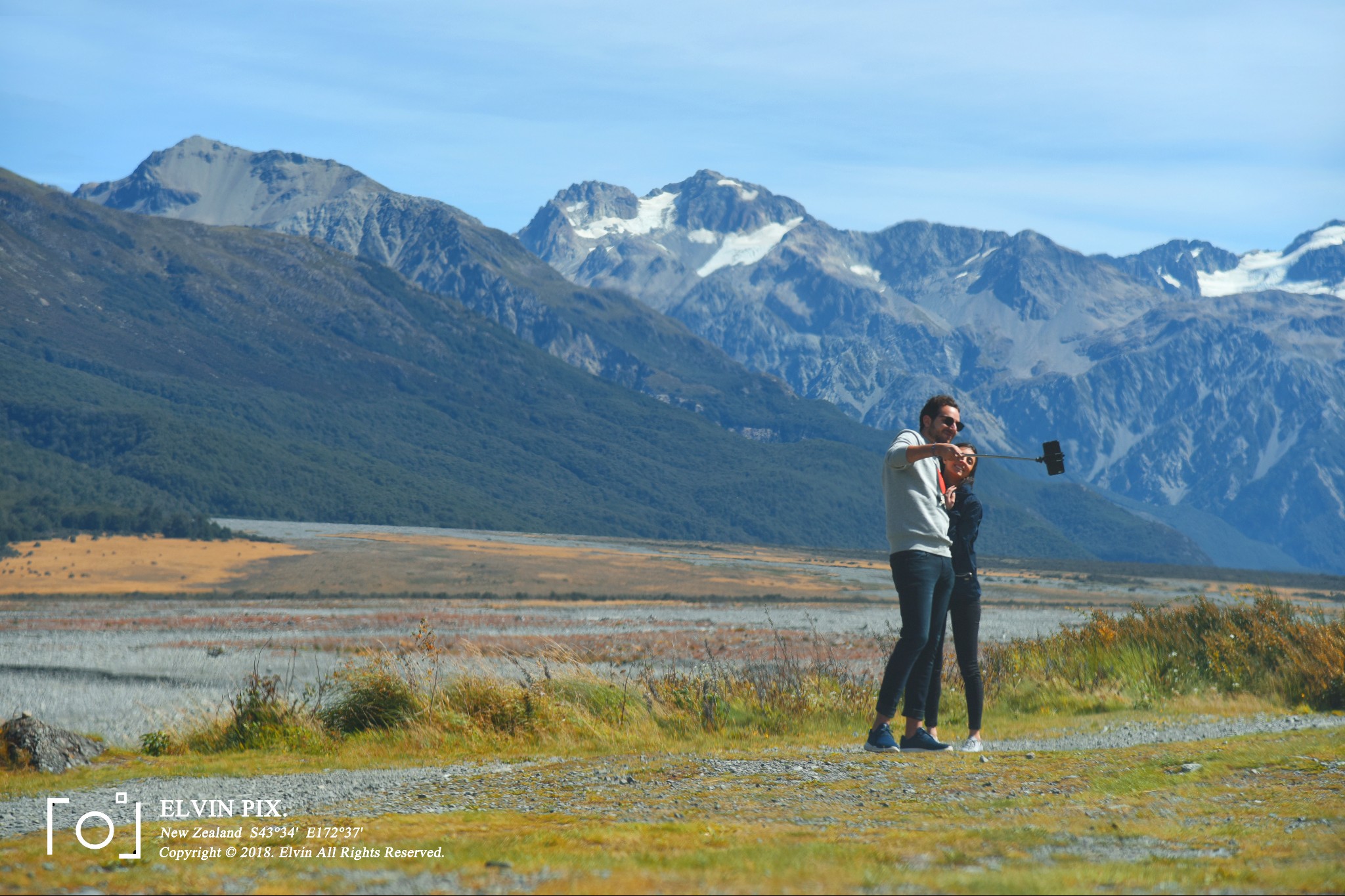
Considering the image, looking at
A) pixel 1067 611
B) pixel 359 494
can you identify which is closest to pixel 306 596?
pixel 1067 611

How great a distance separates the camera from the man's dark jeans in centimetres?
895

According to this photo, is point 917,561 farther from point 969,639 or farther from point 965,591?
point 969,639

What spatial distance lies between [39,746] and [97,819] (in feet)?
11.5

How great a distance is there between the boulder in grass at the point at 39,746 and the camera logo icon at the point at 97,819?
197 cm

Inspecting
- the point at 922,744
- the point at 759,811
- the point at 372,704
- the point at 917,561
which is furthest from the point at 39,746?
the point at 917,561

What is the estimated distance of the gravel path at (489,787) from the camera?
731 centimetres

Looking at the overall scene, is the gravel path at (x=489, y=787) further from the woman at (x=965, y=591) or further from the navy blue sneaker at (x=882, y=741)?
the woman at (x=965, y=591)

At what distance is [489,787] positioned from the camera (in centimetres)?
819

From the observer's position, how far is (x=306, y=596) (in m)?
60.2

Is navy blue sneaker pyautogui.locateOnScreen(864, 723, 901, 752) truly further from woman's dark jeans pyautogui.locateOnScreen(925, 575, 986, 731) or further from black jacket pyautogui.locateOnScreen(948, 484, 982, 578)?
black jacket pyautogui.locateOnScreen(948, 484, 982, 578)

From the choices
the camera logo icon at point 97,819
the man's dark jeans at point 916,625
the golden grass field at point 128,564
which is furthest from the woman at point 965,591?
the golden grass field at point 128,564

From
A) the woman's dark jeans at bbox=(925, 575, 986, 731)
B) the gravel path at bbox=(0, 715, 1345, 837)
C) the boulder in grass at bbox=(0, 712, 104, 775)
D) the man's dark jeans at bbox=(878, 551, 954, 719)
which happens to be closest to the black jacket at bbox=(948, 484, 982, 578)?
the woman's dark jeans at bbox=(925, 575, 986, 731)

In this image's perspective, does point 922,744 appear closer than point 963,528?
Yes

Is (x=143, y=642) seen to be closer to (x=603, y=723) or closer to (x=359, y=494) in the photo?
(x=603, y=723)
